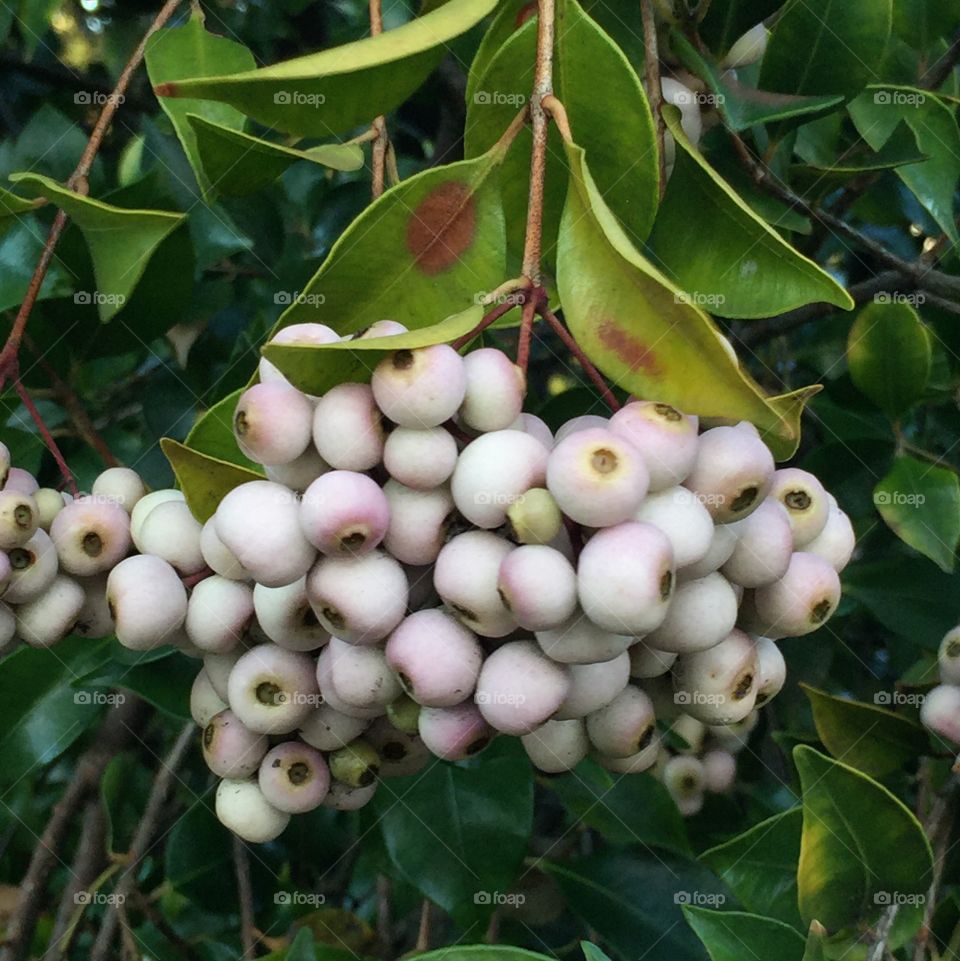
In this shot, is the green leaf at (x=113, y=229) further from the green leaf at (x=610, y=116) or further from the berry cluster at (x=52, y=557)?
the green leaf at (x=610, y=116)

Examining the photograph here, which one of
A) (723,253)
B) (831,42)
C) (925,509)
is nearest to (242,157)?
(723,253)

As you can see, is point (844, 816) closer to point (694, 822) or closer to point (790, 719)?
point (790, 719)

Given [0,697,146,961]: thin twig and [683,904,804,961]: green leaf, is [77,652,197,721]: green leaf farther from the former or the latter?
[683,904,804,961]: green leaf

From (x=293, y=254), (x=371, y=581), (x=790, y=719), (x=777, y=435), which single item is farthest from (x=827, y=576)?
(x=293, y=254)

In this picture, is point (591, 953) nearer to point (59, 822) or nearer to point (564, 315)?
point (564, 315)

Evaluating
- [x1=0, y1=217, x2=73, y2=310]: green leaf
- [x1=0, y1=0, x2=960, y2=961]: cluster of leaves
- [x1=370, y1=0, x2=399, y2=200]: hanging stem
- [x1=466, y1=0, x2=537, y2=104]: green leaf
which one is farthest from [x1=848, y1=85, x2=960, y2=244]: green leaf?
[x1=0, y1=217, x2=73, y2=310]: green leaf
